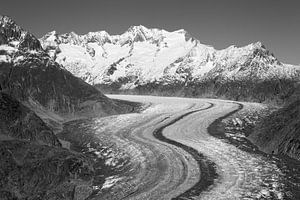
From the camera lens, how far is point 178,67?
134 metres

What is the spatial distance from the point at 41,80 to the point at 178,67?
7632cm

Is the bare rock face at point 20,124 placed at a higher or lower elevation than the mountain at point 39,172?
higher

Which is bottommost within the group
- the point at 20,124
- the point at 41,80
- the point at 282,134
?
the point at 20,124

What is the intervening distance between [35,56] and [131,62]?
95.5 metres

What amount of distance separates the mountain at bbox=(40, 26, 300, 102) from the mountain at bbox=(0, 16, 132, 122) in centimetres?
4240

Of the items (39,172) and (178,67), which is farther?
(178,67)

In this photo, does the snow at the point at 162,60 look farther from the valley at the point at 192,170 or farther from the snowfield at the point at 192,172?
the snowfield at the point at 192,172

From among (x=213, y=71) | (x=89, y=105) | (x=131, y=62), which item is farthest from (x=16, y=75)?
(x=131, y=62)

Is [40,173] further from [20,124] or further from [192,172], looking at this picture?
[192,172]

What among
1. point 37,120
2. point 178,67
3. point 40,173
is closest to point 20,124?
point 37,120

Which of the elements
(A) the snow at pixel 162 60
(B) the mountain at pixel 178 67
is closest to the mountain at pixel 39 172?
(B) the mountain at pixel 178 67

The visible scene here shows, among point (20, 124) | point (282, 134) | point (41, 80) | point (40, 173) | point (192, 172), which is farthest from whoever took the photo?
point (41, 80)

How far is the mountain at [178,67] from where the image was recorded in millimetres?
101938

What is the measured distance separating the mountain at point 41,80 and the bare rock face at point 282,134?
30079 millimetres
